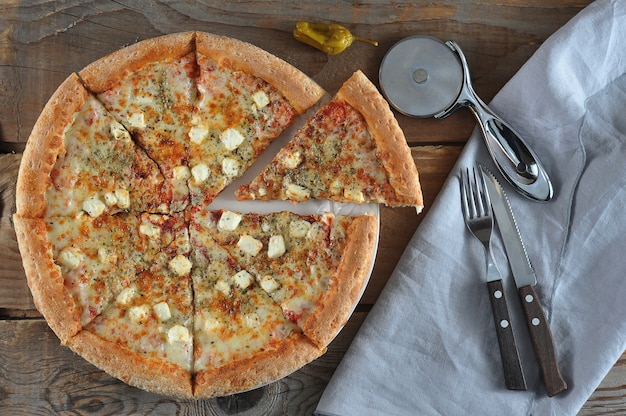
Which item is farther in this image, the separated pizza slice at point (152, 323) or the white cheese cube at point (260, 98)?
the white cheese cube at point (260, 98)

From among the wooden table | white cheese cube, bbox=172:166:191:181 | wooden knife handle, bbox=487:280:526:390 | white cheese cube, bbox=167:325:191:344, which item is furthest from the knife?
white cheese cube, bbox=167:325:191:344

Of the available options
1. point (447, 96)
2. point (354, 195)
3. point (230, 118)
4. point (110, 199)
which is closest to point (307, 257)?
point (354, 195)

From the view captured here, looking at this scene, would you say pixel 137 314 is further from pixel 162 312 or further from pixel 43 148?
pixel 43 148

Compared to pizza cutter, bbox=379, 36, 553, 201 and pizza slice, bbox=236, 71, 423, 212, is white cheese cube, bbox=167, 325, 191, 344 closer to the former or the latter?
pizza slice, bbox=236, 71, 423, 212

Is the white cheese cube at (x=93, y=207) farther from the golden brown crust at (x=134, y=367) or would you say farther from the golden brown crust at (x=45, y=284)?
the golden brown crust at (x=134, y=367)

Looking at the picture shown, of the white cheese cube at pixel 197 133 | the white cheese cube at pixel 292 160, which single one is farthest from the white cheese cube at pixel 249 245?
the white cheese cube at pixel 197 133

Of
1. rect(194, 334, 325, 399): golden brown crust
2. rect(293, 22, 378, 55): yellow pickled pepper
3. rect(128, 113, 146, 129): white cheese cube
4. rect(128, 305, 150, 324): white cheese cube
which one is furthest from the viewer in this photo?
→ rect(293, 22, 378, 55): yellow pickled pepper
